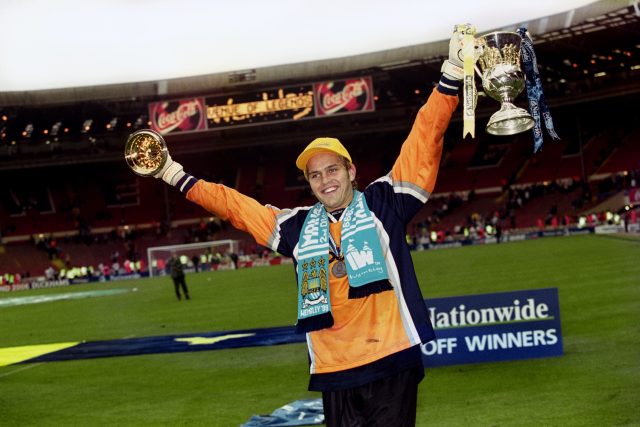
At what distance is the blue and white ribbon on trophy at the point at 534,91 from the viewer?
527cm

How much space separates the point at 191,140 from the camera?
65125mm

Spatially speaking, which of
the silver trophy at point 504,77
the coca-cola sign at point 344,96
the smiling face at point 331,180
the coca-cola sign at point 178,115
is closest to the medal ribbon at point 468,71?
the silver trophy at point 504,77

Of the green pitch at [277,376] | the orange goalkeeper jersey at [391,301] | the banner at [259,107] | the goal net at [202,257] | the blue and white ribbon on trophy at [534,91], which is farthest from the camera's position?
the banner at [259,107]

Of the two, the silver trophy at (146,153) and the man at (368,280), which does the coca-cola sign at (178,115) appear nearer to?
the silver trophy at (146,153)

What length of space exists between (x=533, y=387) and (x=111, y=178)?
6104cm

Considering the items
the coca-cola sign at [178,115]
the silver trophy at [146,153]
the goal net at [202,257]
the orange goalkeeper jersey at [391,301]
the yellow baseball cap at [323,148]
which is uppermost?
the coca-cola sign at [178,115]

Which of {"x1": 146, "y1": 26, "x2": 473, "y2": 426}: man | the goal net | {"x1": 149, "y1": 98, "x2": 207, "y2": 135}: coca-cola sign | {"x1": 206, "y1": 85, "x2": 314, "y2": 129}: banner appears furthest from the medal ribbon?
{"x1": 149, "y1": 98, "x2": 207, "y2": 135}: coca-cola sign

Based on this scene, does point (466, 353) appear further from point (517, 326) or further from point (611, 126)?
point (611, 126)

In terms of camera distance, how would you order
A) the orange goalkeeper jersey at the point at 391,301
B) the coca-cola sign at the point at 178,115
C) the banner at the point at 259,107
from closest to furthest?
the orange goalkeeper jersey at the point at 391,301
the coca-cola sign at the point at 178,115
the banner at the point at 259,107

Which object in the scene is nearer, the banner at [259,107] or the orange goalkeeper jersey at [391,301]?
the orange goalkeeper jersey at [391,301]

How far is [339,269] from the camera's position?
488 cm

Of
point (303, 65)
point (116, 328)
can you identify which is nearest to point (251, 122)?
point (303, 65)

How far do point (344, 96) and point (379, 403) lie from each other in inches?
2086

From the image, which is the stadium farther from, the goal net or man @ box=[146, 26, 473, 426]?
man @ box=[146, 26, 473, 426]
